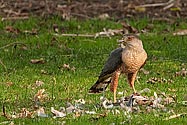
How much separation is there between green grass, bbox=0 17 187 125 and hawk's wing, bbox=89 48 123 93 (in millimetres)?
175

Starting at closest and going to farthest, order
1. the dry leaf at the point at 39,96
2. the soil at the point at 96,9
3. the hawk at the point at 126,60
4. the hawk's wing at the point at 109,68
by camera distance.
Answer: the hawk at the point at 126,60 < the hawk's wing at the point at 109,68 < the dry leaf at the point at 39,96 < the soil at the point at 96,9

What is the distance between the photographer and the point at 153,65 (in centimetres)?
1434

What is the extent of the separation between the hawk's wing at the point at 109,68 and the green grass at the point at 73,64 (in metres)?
0.18

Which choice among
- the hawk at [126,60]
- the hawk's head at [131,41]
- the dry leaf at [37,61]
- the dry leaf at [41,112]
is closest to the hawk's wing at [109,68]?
Result: the hawk at [126,60]

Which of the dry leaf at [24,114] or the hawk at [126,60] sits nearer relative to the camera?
the dry leaf at [24,114]

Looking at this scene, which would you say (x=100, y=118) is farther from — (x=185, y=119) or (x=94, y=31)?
(x=94, y=31)

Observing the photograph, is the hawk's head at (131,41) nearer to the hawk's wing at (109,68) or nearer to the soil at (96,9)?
the hawk's wing at (109,68)

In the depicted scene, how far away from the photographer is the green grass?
993 cm

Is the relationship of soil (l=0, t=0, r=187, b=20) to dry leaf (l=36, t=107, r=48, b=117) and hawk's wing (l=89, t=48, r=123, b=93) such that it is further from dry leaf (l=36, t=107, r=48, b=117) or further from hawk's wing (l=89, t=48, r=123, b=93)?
dry leaf (l=36, t=107, r=48, b=117)

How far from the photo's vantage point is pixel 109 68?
A: 1038cm

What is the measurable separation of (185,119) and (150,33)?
9.39m

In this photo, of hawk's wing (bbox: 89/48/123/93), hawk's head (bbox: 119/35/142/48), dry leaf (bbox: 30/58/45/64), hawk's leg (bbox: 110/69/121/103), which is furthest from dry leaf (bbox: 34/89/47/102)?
dry leaf (bbox: 30/58/45/64)

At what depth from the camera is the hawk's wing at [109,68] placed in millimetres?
10242

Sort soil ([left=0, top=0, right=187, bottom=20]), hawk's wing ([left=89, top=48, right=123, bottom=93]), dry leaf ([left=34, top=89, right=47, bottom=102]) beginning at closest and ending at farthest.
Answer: hawk's wing ([left=89, top=48, right=123, bottom=93]) < dry leaf ([left=34, top=89, right=47, bottom=102]) < soil ([left=0, top=0, right=187, bottom=20])
